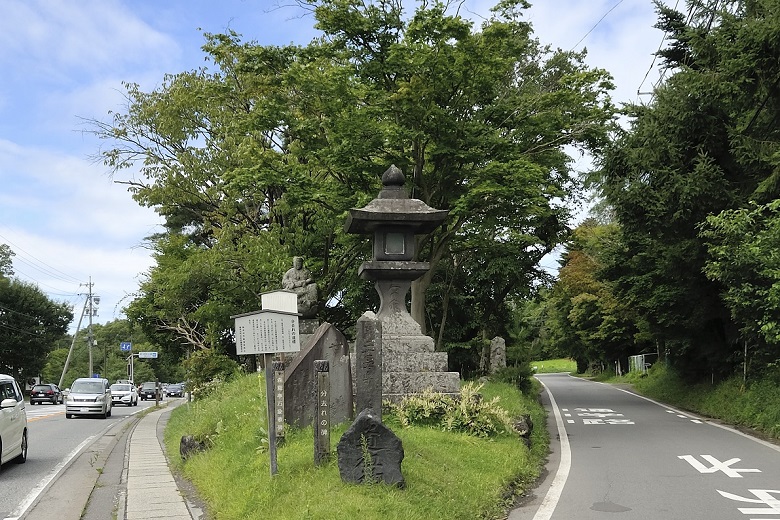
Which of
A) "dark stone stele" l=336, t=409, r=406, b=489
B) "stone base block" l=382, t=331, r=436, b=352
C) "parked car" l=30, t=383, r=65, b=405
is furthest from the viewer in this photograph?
"parked car" l=30, t=383, r=65, b=405

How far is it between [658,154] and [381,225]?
9492 millimetres

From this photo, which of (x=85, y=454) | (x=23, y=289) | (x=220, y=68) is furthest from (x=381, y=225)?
(x=23, y=289)

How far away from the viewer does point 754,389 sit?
18516mm

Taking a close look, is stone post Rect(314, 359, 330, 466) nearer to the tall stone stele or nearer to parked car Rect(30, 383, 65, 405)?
the tall stone stele

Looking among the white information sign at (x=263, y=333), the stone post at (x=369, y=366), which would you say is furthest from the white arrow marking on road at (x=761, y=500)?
the white information sign at (x=263, y=333)

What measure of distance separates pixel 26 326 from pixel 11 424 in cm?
5152

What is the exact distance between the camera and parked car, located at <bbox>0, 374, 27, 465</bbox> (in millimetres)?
12661

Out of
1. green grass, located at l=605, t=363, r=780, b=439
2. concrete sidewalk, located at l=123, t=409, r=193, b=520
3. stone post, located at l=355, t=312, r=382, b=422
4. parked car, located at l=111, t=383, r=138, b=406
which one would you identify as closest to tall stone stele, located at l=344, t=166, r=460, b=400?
stone post, located at l=355, t=312, r=382, b=422

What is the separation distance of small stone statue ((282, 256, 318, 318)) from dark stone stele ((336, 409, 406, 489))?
Answer: 31.0 feet

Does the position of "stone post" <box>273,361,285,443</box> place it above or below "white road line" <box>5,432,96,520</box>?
above

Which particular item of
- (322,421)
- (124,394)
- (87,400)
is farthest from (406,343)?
(124,394)

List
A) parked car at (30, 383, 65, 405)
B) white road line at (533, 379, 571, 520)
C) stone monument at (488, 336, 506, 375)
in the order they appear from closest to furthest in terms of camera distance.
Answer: white road line at (533, 379, 571, 520), stone monument at (488, 336, 506, 375), parked car at (30, 383, 65, 405)

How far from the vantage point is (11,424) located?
43.0 feet

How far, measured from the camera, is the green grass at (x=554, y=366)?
3148 inches
